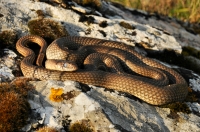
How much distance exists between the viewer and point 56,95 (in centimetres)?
833

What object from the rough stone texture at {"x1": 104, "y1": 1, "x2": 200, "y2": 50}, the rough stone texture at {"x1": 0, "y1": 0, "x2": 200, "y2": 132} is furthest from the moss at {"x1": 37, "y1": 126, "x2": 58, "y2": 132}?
the rough stone texture at {"x1": 104, "y1": 1, "x2": 200, "y2": 50}

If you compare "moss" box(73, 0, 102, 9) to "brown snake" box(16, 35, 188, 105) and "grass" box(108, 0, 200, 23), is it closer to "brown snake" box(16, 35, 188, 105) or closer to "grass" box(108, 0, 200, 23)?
"brown snake" box(16, 35, 188, 105)

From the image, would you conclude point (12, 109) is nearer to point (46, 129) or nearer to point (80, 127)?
point (46, 129)

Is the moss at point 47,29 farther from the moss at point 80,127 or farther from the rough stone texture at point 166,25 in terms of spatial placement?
the moss at point 80,127

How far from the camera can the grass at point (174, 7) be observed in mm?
19406

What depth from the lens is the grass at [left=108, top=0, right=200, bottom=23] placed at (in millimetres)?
19406

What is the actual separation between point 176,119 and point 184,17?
41.3ft

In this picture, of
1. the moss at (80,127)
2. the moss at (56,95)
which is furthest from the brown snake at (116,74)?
the moss at (80,127)

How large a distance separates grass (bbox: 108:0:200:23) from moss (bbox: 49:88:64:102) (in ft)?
40.0

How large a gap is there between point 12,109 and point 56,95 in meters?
1.34

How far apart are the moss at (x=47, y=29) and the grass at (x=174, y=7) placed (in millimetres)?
8595

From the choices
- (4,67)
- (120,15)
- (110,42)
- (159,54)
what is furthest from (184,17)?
(4,67)

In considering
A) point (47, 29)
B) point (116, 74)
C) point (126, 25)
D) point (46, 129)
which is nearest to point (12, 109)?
point (46, 129)

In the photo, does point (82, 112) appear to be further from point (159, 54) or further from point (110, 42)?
point (159, 54)
